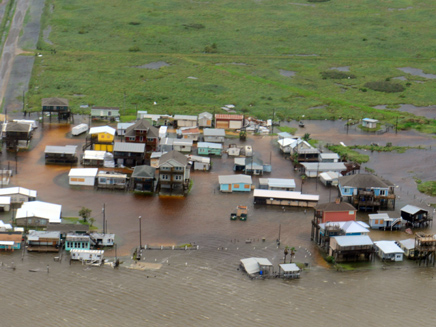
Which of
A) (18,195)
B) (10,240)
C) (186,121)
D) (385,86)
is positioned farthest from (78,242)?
(385,86)

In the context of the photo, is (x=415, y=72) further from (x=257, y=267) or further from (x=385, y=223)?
(x=257, y=267)

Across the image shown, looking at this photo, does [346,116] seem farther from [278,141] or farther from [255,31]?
[255,31]

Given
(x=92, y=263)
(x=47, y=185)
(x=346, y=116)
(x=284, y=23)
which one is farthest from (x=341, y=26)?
(x=92, y=263)

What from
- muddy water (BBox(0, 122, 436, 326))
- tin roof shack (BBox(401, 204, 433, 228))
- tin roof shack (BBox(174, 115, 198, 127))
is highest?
tin roof shack (BBox(174, 115, 198, 127))

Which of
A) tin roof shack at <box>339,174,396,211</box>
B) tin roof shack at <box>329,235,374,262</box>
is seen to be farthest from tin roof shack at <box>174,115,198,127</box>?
tin roof shack at <box>329,235,374,262</box>

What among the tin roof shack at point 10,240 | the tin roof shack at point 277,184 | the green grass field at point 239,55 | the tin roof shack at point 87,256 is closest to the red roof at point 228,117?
the green grass field at point 239,55

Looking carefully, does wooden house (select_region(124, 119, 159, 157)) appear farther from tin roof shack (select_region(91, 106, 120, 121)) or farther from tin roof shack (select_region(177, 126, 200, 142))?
tin roof shack (select_region(91, 106, 120, 121))
